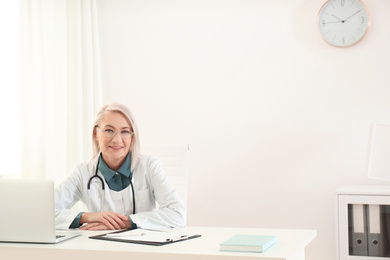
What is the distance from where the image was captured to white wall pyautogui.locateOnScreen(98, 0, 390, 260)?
387 cm

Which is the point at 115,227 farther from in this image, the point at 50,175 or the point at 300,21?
the point at 300,21

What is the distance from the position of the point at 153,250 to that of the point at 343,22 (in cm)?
269

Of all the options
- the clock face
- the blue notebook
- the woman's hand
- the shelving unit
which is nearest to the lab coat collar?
the woman's hand

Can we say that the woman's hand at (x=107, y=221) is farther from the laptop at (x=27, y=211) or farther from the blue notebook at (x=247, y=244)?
the blue notebook at (x=247, y=244)

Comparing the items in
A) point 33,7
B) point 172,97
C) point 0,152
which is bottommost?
point 0,152

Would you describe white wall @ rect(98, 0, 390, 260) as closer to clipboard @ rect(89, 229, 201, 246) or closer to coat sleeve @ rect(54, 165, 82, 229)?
coat sleeve @ rect(54, 165, 82, 229)

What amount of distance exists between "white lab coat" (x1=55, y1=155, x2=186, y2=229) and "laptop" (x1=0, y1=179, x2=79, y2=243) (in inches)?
16.4

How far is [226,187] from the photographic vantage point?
13.6 ft

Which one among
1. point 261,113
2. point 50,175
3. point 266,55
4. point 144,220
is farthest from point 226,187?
point 144,220

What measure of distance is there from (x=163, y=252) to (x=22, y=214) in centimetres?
58

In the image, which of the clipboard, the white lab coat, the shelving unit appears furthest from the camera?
the shelving unit

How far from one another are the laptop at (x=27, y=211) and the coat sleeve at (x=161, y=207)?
0.43m

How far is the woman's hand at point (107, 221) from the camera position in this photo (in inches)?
89.4

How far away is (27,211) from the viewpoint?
193 centimetres
